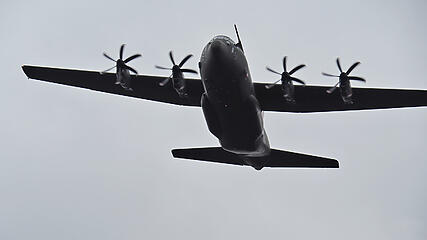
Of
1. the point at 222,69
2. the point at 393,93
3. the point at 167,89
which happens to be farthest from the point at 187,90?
the point at 393,93

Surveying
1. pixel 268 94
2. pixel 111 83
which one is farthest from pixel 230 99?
pixel 111 83

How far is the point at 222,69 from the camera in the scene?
24.7 m

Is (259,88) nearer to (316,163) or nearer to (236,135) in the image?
(236,135)

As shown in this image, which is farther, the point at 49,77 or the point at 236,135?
the point at 49,77

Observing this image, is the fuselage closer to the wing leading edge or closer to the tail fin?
the tail fin

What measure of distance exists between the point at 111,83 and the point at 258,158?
10.8 meters

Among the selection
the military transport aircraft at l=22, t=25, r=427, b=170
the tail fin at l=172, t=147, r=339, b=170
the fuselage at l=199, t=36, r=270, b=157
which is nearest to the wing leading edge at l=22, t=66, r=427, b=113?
the military transport aircraft at l=22, t=25, r=427, b=170

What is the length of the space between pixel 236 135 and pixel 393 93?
10115 millimetres

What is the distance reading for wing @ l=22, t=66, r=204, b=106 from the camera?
3116 cm

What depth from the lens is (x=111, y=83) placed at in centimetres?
3256

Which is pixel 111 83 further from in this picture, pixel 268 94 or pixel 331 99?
pixel 331 99

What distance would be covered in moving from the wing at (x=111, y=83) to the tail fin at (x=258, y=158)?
3.21 meters

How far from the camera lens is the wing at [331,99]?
97.2 feet

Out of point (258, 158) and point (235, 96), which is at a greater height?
point (235, 96)
